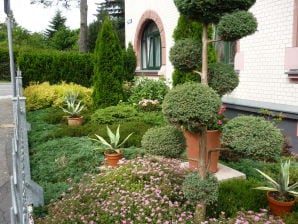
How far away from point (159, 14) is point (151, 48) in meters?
1.91

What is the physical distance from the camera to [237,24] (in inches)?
109

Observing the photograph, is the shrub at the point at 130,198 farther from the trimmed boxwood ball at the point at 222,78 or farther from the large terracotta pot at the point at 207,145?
the trimmed boxwood ball at the point at 222,78

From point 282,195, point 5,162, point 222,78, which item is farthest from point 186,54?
point 5,162

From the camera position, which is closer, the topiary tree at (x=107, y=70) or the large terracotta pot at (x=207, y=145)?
the large terracotta pot at (x=207, y=145)

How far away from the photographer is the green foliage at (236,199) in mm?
3184

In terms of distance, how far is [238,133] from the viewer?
8.90ft

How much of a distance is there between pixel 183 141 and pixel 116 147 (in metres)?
1.94

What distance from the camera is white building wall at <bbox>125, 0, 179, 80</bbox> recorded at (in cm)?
1050

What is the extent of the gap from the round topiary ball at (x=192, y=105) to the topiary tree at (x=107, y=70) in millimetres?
5996

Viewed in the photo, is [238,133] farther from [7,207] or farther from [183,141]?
[7,207]

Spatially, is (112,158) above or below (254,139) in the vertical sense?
below

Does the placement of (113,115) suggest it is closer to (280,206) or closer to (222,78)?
(222,78)

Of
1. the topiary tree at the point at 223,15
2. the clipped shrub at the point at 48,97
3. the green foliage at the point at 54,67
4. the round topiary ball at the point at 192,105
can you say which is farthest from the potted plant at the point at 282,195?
the green foliage at the point at 54,67

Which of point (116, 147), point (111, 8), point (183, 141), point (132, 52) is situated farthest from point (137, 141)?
point (111, 8)
